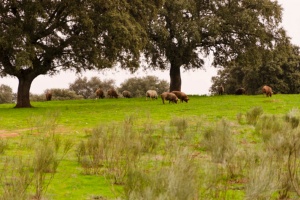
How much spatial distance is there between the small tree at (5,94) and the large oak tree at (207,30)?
4271 centimetres

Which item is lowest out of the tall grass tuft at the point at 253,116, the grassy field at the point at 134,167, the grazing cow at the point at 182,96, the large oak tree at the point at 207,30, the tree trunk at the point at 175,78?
the grassy field at the point at 134,167

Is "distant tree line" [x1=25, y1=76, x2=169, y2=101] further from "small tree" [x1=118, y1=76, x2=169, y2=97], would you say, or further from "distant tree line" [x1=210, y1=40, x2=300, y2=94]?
"distant tree line" [x1=210, y1=40, x2=300, y2=94]

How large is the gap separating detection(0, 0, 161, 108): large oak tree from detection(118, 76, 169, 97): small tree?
49.3 meters

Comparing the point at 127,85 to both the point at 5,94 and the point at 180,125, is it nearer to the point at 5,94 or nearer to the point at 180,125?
the point at 5,94

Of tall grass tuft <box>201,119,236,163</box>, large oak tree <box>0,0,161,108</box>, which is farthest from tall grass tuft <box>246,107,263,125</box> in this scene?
large oak tree <box>0,0,161,108</box>

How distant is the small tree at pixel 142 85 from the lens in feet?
271

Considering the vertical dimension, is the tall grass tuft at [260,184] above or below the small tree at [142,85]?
below

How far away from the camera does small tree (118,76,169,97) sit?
82500 mm

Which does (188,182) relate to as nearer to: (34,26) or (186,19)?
(34,26)

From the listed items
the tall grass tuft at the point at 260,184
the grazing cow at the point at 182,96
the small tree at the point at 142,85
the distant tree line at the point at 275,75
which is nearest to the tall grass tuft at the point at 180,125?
the tall grass tuft at the point at 260,184

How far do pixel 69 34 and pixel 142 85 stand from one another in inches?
2090

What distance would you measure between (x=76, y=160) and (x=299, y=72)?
49.7 m

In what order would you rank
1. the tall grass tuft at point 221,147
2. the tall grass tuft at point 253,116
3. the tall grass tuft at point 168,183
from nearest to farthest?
the tall grass tuft at point 168,183 → the tall grass tuft at point 221,147 → the tall grass tuft at point 253,116

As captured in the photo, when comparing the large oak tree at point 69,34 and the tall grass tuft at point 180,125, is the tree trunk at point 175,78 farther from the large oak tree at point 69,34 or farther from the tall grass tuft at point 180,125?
the tall grass tuft at point 180,125
